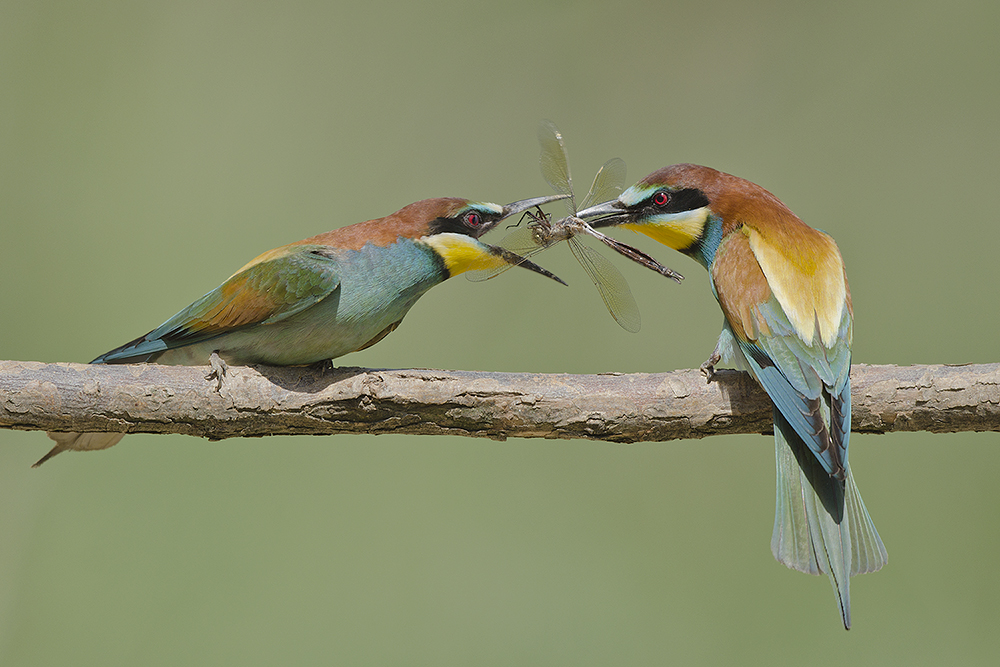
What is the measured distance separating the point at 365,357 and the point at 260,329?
5.64 feet

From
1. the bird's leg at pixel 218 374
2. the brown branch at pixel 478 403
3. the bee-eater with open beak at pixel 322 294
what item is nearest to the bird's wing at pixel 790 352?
the brown branch at pixel 478 403

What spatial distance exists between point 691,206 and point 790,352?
0.37 m

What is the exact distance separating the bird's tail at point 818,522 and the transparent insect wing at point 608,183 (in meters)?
0.61

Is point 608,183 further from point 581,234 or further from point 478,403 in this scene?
point 478,403

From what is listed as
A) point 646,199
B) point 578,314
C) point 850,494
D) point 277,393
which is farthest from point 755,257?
point 578,314

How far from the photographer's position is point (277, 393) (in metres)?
1.41

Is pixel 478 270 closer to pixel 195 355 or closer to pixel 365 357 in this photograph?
pixel 195 355

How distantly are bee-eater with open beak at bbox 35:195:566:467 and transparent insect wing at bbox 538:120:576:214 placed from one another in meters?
0.23

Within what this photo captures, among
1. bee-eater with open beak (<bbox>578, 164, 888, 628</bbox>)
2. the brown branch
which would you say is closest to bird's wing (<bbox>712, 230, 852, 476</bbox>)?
bee-eater with open beak (<bbox>578, 164, 888, 628</bbox>)

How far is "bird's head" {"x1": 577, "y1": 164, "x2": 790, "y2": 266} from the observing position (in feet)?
4.87

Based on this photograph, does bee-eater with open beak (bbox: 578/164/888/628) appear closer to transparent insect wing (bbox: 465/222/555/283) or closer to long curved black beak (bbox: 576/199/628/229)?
long curved black beak (bbox: 576/199/628/229)

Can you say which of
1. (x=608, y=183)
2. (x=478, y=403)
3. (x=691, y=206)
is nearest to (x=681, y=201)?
(x=691, y=206)

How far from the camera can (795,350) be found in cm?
129

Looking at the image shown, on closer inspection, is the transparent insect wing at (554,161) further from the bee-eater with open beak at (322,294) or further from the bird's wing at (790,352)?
the bird's wing at (790,352)
